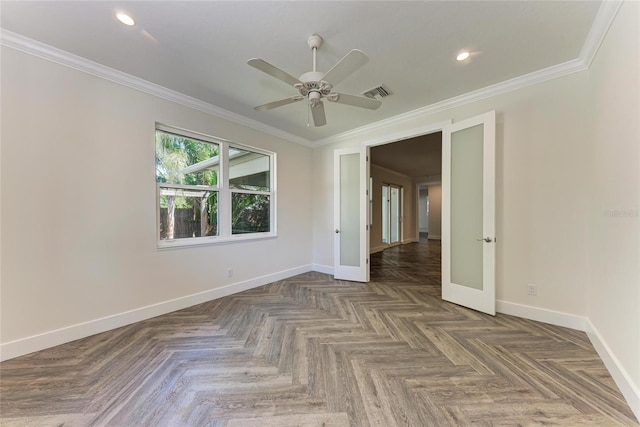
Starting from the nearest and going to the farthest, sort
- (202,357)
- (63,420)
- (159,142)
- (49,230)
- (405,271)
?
(63,420), (202,357), (49,230), (159,142), (405,271)

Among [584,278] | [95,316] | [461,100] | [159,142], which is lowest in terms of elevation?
[95,316]

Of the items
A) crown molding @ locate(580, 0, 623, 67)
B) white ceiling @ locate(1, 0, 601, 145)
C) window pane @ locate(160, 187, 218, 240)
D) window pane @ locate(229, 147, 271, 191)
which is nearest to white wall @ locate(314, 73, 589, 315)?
crown molding @ locate(580, 0, 623, 67)

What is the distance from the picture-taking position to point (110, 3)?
177cm

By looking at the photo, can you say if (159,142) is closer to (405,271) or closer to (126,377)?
(126,377)

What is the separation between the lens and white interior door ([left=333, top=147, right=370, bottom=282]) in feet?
13.9

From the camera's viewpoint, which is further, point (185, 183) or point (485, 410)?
point (185, 183)

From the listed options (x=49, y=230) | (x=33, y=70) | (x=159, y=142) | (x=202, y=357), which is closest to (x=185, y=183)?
(x=159, y=142)

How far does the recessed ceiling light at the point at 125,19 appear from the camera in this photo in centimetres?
186

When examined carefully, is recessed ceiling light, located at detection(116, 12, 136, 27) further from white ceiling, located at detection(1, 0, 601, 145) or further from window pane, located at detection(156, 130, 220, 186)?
window pane, located at detection(156, 130, 220, 186)

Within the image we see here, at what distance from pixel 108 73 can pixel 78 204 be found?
1.42m

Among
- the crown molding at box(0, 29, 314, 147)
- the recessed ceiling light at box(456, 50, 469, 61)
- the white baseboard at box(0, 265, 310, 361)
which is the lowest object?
the white baseboard at box(0, 265, 310, 361)

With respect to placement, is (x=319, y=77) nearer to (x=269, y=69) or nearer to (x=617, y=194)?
(x=269, y=69)

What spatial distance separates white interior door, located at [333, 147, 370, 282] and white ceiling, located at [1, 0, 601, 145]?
1583 millimetres

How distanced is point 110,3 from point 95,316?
283cm
